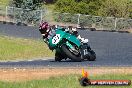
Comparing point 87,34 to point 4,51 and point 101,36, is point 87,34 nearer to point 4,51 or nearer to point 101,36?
point 101,36

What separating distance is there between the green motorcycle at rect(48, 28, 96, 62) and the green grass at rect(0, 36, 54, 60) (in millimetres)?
6383

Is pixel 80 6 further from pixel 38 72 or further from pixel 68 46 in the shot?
pixel 38 72

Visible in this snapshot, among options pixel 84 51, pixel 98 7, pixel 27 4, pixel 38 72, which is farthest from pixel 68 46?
pixel 98 7

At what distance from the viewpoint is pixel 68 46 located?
1933 cm

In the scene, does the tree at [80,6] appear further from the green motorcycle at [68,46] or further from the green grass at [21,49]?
the green motorcycle at [68,46]

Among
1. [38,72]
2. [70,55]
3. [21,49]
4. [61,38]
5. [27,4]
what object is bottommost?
[21,49]

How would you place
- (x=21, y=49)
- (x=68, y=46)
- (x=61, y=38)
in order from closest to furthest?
(x=61, y=38), (x=68, y=46), (x=21, y=49)

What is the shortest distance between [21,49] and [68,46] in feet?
31.0

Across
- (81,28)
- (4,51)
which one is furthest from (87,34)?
(4,51)

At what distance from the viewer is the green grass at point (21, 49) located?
86.6 ft

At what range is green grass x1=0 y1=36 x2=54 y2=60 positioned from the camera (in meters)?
26.4

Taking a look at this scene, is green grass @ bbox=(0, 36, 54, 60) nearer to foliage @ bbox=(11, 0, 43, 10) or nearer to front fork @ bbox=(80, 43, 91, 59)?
front fork @ bbox=(80, 43, 91, 59)

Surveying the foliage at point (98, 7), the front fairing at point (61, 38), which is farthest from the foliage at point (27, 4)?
the front fairing at point (61, 38)

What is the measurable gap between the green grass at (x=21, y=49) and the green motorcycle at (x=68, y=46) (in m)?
6.38
